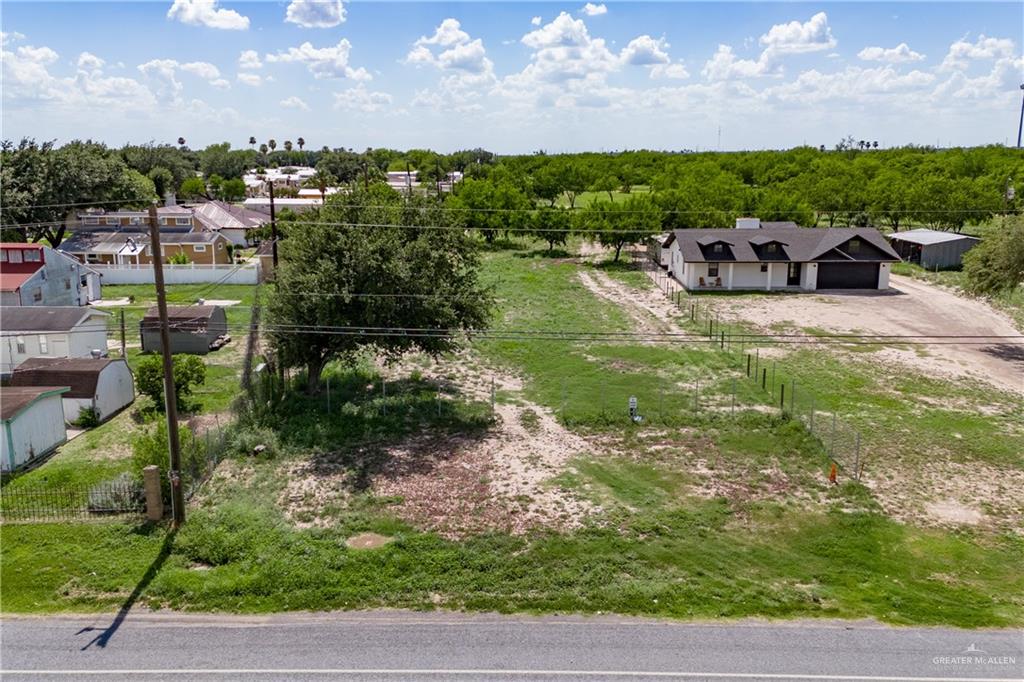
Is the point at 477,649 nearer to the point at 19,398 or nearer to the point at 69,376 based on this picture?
the point at 19,398

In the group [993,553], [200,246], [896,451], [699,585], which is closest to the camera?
[699,585]

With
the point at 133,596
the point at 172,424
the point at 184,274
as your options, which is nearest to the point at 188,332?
the point at 172,424

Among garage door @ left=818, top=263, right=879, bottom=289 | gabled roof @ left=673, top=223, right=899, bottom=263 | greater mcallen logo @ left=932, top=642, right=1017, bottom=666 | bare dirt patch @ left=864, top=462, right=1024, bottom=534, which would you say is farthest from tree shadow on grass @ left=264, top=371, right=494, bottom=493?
garage door @ left=818, top=263, right=879, bottom=289

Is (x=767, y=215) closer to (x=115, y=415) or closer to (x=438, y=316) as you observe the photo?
(x=438, y=316)

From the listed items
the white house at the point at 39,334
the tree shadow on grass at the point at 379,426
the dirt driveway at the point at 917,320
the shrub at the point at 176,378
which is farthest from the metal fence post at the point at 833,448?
the white house at the point at 39,334

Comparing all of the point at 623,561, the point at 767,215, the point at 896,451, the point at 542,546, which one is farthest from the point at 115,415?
the point at 767,215

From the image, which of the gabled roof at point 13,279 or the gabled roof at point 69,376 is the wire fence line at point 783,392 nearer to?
the gabled roof at point 69,376
